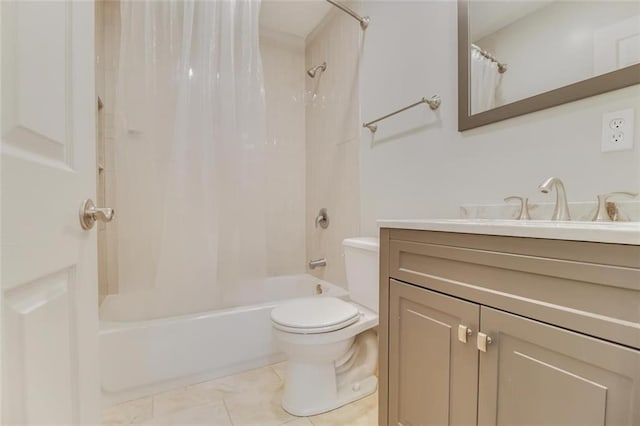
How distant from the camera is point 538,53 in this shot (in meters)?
1.02

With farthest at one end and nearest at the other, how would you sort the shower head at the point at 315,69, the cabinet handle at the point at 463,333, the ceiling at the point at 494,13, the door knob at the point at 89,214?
the shower head at the point at 315,69 → the ceiling at the point at 494,13 → the cabinet handle at the point at 463,333 → the door knob at the point at 89,214

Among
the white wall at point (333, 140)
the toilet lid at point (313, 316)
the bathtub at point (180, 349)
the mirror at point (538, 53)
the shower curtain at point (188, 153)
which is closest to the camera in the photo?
the mirror at point (538, 53)

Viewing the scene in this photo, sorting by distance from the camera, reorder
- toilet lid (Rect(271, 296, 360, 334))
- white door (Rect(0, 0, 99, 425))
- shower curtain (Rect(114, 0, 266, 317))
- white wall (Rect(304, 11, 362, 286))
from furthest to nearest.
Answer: white wall (Rect(304, 11, 362, 286)) → shower curtain (Rect(114, 0, 266, 317)) → toilet lid (Rect(271, 296, 360, 334)) → white door (Rect(0, 0, 99, 425))

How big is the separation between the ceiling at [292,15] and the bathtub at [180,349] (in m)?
1.99

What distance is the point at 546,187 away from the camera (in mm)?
Answer: 766

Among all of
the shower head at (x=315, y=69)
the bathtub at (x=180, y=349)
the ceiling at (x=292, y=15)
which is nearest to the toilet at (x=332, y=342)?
the bathtub at (x=180, y=349)

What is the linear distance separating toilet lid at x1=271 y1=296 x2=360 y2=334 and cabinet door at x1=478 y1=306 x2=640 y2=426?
0.64m

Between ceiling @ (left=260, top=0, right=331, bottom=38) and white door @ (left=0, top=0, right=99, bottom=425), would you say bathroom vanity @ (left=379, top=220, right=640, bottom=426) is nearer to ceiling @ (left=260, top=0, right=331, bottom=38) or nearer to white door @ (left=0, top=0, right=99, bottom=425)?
white door @ (left=0, top=0, right=99, bottom=425)

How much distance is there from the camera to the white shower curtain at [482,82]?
3.76ft

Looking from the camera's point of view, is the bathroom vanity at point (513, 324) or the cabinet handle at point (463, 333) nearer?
the bathroom vanity at point (513, 324)

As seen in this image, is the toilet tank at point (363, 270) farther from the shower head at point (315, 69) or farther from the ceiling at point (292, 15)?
the ceiling at point (292, 15)

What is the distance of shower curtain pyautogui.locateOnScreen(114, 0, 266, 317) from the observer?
1.46 m

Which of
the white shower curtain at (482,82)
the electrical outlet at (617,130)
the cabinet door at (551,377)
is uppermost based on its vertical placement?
the white shower curtain at (482,82)

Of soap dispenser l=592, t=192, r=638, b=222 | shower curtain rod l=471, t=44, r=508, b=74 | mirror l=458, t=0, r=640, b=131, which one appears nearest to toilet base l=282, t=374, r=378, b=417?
soap dispenser l=592, t=192, r=638, b=222
